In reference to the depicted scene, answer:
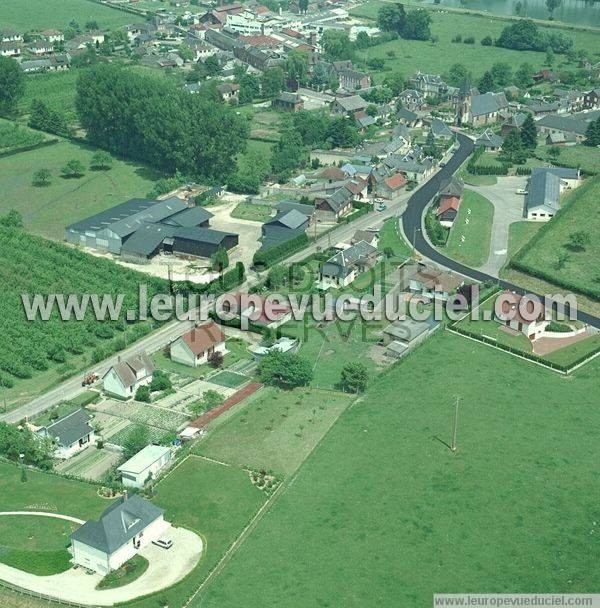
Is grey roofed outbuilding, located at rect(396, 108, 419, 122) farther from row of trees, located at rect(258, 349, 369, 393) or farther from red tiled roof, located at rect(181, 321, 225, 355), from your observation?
row of trees, located at rect(258, 349, 369, 393)

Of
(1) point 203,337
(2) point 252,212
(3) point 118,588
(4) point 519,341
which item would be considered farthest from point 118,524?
(2) point 252,212

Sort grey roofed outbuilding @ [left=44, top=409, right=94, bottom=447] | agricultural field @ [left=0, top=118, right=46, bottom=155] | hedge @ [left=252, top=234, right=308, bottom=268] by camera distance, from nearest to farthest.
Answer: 1. grey roofed outbuilding @ [left=44, top=409, right=94, bottom=447]
2. hedge @ [left=252, top=234, right=308, bottom=268]
3. agricultural field @ [left=0, top=118, right=46, bottom=155]

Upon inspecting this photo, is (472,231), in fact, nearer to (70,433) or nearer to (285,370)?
(285,370)

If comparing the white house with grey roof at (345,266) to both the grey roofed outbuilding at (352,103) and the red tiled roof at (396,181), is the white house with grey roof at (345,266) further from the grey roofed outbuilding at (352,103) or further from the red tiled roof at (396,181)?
the grey roofed outbuilding at (352,103)

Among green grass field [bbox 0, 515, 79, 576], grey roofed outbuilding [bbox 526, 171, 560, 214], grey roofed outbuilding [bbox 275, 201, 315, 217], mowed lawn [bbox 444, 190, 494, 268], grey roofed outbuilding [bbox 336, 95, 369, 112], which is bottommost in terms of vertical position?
green grass field [bbox 0, 515, 79, 576]

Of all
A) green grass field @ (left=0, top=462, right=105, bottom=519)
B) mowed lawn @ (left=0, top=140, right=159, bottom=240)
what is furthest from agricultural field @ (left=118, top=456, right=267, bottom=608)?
mowed lawn @ (left=0, top=140, right=159, bottom=240)

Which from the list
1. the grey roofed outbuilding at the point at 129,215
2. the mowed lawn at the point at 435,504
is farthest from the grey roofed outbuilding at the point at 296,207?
the mowed lawn at the point at 435,504
